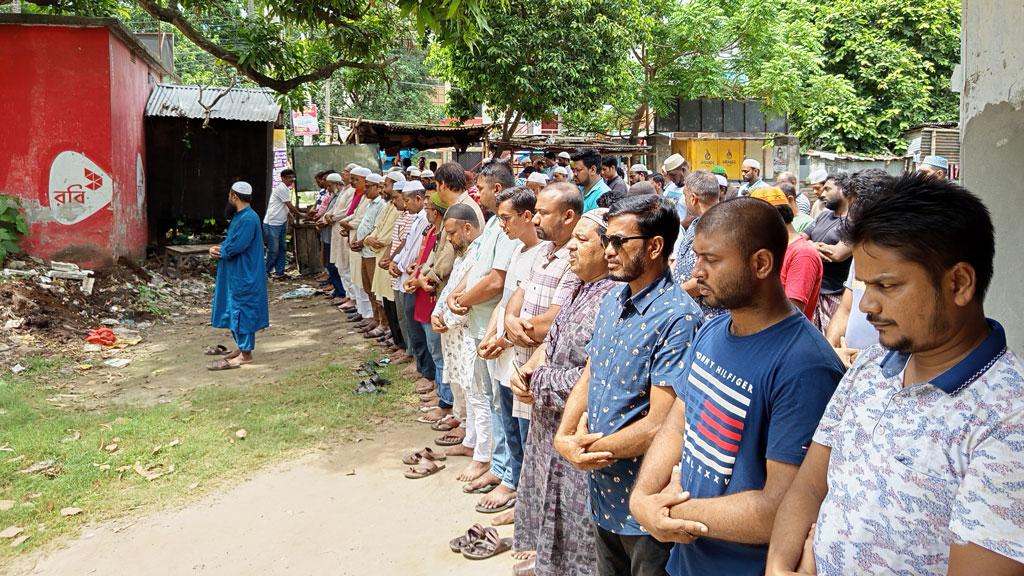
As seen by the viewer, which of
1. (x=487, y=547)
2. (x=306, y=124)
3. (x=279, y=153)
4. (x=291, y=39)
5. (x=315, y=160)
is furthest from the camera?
(x=306, y=124)

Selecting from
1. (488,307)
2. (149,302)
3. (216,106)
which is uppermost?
(216,106)

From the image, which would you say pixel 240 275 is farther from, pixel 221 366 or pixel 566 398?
pixel 566 398

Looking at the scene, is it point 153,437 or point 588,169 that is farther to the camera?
point 588,169

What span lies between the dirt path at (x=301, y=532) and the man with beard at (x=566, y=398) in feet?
2.90

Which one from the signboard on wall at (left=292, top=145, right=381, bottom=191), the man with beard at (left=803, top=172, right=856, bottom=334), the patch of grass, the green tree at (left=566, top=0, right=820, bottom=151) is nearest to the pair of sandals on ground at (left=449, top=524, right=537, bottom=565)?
the patch of grass

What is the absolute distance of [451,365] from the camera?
5602mm

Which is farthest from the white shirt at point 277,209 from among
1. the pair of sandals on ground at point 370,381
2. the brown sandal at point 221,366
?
the pair of sandals on ground at point 370,381

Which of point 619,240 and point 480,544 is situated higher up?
point 619,240

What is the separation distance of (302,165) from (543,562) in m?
12.9

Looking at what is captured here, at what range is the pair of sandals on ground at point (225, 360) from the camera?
26.8 feet

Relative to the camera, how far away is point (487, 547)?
4242 mm

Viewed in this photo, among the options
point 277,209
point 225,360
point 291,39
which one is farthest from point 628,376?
point 277,209

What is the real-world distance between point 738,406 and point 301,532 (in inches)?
129

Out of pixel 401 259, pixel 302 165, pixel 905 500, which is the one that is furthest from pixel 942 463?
pixel 302 165
